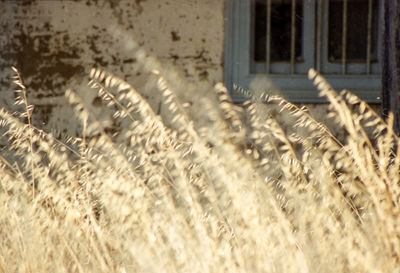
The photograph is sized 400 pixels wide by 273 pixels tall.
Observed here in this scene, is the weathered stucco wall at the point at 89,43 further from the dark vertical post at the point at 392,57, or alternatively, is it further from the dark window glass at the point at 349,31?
the dark vertical post at the point at 392,57

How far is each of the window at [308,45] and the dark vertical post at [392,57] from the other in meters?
0.98

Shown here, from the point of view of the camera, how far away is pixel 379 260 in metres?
2.48

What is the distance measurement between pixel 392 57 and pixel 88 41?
2430 mm

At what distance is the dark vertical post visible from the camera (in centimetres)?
349

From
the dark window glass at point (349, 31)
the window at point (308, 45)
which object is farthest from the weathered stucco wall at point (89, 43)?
the dark window glass at point (349, 31)

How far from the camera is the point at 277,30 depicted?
4.71 metres

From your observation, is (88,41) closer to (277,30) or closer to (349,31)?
(277,30)

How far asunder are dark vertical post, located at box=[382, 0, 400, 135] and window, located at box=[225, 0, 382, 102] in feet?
3.20

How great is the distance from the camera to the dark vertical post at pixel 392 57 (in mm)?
3486

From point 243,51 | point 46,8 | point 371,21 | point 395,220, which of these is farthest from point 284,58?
point 395,220

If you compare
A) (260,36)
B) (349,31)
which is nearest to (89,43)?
(260,36)

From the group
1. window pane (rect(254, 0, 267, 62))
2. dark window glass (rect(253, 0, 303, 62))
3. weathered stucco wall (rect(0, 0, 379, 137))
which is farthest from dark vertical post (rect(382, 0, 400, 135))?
weathered stucco wall (rect(0, 0, 379, 137))

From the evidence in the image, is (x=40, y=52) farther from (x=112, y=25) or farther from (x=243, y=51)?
(x=243, y=51)

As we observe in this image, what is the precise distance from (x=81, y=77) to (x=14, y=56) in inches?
23.3
